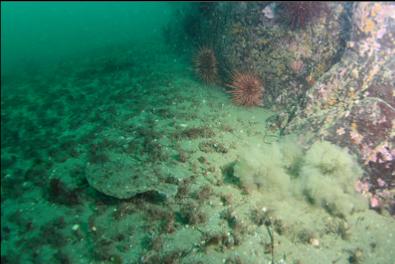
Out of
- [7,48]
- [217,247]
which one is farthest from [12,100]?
[7,48]

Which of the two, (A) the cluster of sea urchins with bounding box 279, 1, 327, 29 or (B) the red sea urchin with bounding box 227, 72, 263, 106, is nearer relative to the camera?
(A) the cluster of sea urchins with bounding box 279, 1, 327, 29

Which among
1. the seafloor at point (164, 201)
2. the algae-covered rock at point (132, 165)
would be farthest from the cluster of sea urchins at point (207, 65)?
the algae-covered rock at point (132, 165)

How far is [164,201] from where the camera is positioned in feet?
22.3

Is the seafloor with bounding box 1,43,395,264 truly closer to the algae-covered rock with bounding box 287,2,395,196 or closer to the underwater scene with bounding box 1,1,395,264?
the underwater scene with bounding box 1,1,395,264

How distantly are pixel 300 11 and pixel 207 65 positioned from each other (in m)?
3.61

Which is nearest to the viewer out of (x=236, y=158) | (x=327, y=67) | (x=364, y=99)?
(x=364, y=99)

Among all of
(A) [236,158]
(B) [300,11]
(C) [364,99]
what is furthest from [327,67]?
(A) [236,158]

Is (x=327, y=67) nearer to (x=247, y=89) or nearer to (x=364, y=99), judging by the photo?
(x=364, y=99)

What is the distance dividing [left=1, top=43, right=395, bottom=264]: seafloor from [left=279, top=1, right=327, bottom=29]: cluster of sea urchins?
2.74 metres

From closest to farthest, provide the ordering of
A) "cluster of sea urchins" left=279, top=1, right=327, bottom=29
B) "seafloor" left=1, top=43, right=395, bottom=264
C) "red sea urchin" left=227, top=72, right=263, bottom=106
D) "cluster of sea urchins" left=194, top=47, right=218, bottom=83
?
"seafloor" left=1, top=43, right=395, bottom=264 → "cluster of sea urchins" left=279, top=1, right=327, bottom=29 → "red sea urchin" left=227, top=72, right=263, bottom=106 → "cluster of sea urchins" left=194, top=47, right=218, bottom=83

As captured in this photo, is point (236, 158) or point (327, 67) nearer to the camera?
point (236, 158)

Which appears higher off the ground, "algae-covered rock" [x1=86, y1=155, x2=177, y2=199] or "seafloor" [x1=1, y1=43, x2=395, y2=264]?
"algae-covered rock" [x1=86, y1=155, x2=177, y2=199]

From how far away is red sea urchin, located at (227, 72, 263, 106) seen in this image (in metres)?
9.80

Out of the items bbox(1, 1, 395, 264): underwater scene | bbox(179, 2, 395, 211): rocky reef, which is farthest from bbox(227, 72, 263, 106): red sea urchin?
bbox(179, 2, 395, 211): rocky reef
